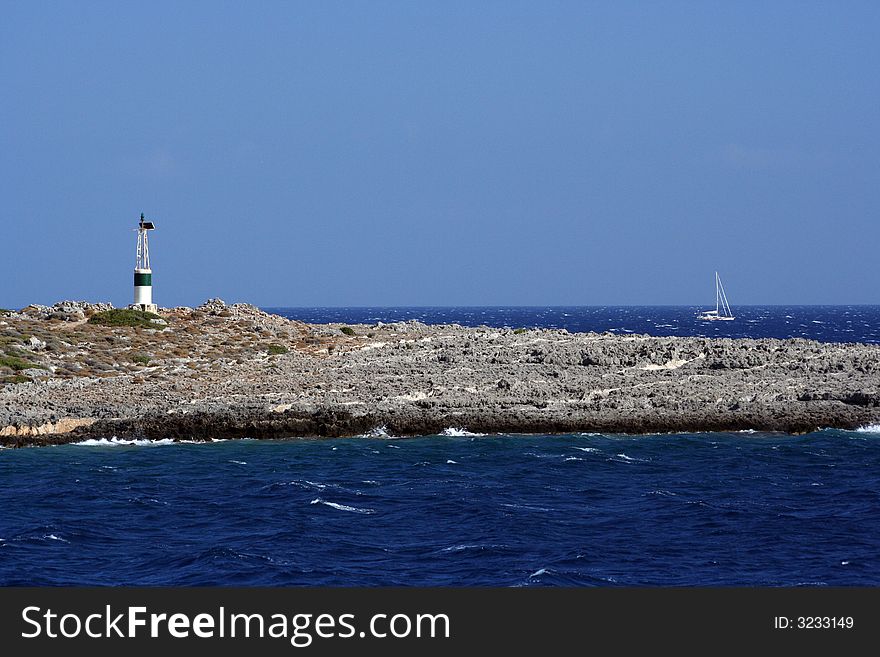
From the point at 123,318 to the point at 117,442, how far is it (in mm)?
25413

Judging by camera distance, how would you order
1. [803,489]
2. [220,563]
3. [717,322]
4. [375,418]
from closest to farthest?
[220,563], [803,489], [375,418], [717,322]

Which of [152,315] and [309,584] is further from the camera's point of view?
[152,315]

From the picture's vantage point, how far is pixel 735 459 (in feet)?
116

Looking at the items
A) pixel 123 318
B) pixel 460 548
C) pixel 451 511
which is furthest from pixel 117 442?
pixel 123 318

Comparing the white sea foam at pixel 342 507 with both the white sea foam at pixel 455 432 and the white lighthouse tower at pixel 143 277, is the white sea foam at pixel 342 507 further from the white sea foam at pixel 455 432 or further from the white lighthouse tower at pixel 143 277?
the white lighthouse tower at pixel 143 277

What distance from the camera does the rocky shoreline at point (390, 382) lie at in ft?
133

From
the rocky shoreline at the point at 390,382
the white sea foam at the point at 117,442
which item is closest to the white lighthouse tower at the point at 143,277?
the rocky shoreline at the point at 390,382

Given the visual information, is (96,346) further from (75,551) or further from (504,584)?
(504,584)

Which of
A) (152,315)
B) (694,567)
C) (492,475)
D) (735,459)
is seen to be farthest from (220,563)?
(152,315)

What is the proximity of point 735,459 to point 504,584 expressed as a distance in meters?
16.7

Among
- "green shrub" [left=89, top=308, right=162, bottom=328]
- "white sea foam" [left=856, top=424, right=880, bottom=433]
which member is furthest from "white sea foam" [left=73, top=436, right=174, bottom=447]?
"white sea foam" [left=856, top=424, right=880, bottom=433]

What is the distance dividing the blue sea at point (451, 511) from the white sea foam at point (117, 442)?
5.4 inches

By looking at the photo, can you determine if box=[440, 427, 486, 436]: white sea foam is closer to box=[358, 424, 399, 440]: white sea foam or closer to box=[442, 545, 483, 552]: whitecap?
box=[358, 424, 399, 440]: white sea foam

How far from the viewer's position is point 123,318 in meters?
62.8
